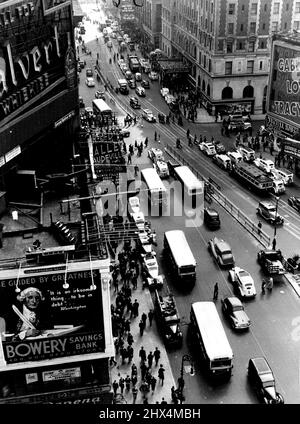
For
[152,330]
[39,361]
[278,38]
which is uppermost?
[278,38]

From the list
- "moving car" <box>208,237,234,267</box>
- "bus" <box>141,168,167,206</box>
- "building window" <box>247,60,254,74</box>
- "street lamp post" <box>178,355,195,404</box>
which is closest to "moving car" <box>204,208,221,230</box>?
"moving car" <box>208,237,234,267</box>

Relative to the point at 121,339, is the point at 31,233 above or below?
above

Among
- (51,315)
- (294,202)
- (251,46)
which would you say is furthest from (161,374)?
(251,46)

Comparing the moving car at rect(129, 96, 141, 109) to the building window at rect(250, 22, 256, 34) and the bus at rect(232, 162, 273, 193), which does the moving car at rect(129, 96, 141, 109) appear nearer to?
the building window at rect(250, 22, 256, 34)

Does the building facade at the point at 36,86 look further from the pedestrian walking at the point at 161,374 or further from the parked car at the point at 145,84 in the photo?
the parked car at the point at 145,84

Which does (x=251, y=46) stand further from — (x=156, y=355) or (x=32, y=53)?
(x=156, y=355)

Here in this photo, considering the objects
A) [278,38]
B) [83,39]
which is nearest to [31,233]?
[278,38]

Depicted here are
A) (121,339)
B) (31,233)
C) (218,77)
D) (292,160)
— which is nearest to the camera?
(31,233)

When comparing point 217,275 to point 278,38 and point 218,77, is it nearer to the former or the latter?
point 278,38
